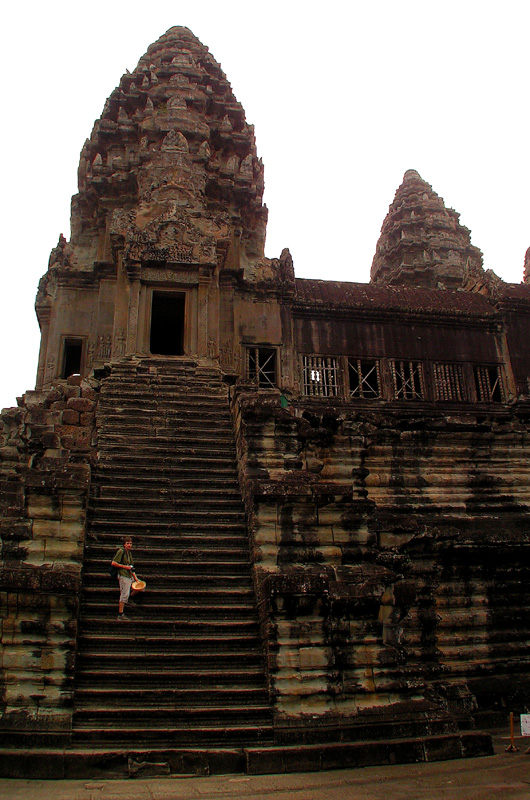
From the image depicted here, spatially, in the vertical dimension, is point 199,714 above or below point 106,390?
below

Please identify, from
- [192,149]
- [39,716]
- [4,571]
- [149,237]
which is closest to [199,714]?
[39,716]

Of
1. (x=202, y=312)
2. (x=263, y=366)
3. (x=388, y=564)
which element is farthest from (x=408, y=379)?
(x=388, y=564)

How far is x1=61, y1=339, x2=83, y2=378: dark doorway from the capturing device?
18469 millimetres

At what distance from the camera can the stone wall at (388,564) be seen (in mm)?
7410

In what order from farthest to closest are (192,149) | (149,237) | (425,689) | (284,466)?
(192,149)
(149,237)
(284,466)
(425,689)

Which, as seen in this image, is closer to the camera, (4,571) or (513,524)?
(4,571)

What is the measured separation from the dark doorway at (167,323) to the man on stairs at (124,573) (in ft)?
34.5

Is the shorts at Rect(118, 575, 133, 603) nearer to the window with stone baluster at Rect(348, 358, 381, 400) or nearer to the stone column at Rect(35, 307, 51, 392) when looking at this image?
the stone column at Rect(35, 307, 51, 392)

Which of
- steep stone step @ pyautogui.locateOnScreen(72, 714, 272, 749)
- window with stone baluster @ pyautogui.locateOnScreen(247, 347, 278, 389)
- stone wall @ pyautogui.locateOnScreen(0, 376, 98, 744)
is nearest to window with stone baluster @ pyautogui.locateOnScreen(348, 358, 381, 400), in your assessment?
window with stone baluster @ pyautogui.locateOnScreen(247, 347, 278, 389)

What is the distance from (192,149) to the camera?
802 inches

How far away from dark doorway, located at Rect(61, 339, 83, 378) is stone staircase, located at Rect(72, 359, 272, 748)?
7352mm

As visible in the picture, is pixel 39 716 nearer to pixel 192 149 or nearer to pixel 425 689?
pixel 425 689

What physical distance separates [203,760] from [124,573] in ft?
7.73

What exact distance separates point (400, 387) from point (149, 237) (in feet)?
27.2
